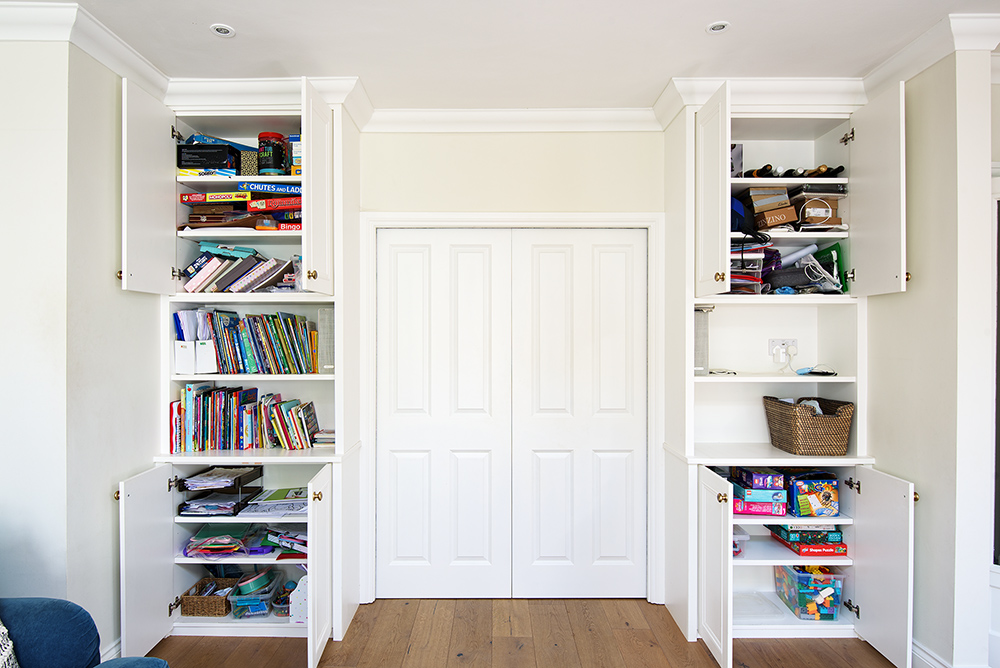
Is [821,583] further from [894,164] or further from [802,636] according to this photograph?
[894,164]

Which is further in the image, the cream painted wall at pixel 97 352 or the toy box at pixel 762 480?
the toy box at pixel 762 480

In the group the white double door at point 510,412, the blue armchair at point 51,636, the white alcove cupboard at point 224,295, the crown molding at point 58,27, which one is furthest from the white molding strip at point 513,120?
the blue armchair at point 51,636

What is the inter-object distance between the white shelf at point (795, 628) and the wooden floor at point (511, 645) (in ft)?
0.11

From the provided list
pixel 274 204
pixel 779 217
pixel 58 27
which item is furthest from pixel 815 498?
pixel 58 27

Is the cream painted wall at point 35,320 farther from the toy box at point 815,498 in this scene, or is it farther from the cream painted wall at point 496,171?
the toy box at point 815,498

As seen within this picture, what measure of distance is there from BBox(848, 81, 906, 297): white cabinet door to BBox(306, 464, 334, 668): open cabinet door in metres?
2.50

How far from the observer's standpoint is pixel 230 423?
8.30ft

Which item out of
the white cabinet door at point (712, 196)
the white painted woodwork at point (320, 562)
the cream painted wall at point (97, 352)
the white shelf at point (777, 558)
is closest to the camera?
the cream painted wall at point (97, 352)

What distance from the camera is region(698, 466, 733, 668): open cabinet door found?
2.10 metres

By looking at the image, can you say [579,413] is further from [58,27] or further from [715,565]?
[58,27]

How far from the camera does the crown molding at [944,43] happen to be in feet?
6.26

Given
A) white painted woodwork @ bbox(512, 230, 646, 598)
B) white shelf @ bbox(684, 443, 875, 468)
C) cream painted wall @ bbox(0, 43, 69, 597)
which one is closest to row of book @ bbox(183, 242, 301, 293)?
cream painted wall @ bbox(0, 43, 69, 597)

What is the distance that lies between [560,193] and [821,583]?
2270 mm

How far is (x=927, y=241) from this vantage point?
A: 2.11 meters
